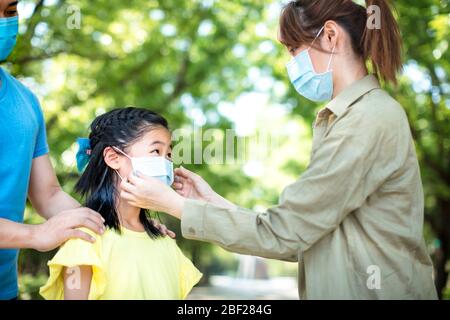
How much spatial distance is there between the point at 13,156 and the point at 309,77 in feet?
4.96

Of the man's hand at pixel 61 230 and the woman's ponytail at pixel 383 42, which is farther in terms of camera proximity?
the woman's ponytail at pixel 383 42

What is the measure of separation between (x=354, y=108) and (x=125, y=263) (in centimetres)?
133

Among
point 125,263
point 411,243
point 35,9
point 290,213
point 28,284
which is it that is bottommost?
point 28,284

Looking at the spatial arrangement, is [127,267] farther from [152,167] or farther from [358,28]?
[358,28]

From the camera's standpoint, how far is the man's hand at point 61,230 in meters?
2.71

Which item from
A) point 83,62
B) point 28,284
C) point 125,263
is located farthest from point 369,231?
point 83,62

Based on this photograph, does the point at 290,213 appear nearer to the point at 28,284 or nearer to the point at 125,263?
the point at 125,263

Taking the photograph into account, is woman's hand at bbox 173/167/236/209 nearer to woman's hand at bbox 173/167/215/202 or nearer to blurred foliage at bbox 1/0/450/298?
woman's hand at bbox 173/167/215/202

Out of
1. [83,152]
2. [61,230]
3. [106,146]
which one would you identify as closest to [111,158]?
[106,146]

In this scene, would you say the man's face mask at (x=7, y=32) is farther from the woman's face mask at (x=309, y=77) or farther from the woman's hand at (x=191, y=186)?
the woman's face mask at (x=309, y=77)

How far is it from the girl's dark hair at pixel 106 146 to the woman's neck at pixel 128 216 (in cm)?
3

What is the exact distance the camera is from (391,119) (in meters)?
2.59

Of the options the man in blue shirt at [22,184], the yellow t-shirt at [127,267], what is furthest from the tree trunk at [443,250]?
the man in blue shirt at [22,184]

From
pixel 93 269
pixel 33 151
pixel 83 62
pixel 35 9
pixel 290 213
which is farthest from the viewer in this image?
pixel 83 62
